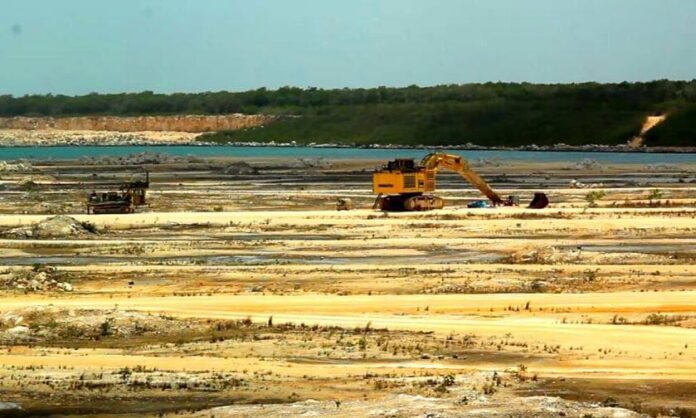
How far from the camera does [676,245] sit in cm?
4812

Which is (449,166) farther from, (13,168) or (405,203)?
(13,168)

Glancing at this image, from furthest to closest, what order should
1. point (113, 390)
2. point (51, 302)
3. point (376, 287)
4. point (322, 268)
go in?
point (322, 268) < point (376, 287) < point (51, 302) < point (113, 390)

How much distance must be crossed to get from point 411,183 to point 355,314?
33.4 meters

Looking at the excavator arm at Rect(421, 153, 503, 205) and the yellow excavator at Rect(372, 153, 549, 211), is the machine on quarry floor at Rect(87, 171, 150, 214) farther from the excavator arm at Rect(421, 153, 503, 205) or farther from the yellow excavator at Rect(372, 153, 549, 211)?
the excavator arm at Rect(421, 153, 503, 205)

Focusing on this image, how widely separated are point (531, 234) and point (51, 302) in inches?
991

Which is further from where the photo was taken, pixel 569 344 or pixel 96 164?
pixel 96 164

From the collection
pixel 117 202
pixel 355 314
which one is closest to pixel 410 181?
pixel 117 202

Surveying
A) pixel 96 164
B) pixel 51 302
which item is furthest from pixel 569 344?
pixel 96 164

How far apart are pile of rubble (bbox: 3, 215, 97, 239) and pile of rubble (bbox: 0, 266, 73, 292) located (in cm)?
1574

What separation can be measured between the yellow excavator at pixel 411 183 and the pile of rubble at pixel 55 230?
14.2 m

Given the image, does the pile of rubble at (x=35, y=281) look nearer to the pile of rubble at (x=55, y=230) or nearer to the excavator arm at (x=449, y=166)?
the pile of rubble at (x=55, y=230)

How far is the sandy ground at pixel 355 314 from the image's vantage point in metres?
20.7

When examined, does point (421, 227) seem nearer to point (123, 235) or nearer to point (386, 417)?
point (123, 235)

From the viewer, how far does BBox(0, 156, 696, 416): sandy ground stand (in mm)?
20672
